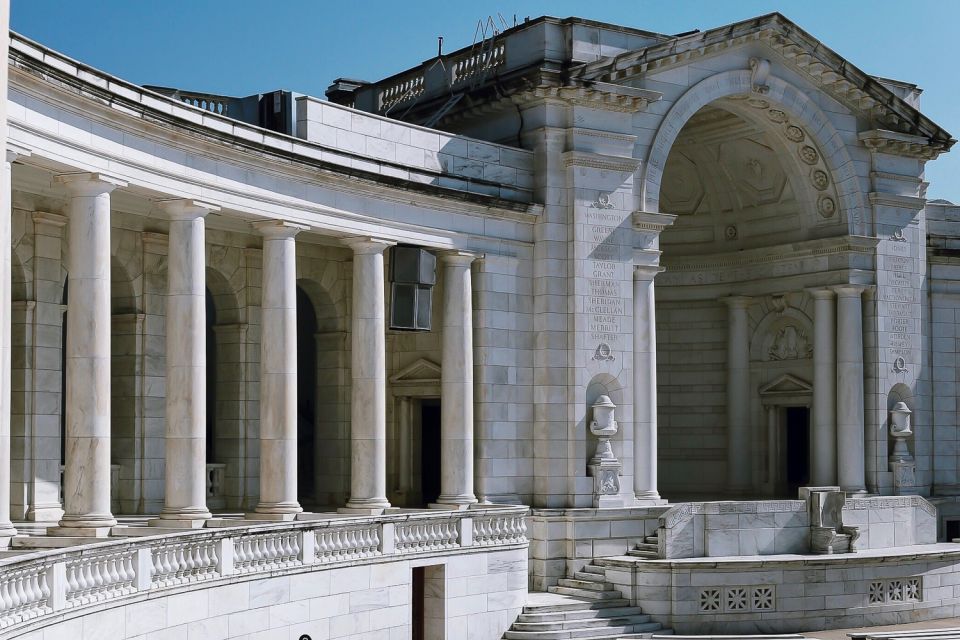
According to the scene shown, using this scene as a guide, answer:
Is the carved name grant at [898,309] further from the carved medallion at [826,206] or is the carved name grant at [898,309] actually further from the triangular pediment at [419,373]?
the triangular pediment at [419,373]

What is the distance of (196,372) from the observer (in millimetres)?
29703

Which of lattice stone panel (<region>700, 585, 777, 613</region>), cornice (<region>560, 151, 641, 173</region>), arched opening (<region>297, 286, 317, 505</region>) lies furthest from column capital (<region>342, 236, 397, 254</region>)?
lattice stone panel (<region>700, 585, 777, 613</region>)

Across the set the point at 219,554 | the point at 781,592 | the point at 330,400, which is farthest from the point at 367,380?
the point at 781,592

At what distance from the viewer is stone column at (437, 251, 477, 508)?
37281 mm

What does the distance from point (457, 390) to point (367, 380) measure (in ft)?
10.3

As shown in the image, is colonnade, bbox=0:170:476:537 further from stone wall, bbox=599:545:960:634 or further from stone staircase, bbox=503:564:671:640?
stone wall, bbox=599:545:960:634

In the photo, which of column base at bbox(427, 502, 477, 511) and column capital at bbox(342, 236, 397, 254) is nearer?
column capital at bbox(342, 236, 397, 254)

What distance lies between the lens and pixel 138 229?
115 feet

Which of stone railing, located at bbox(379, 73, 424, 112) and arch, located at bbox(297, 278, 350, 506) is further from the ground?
stone railing, located at bbox(379, 73, 424, 112)

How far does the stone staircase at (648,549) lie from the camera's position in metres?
37.4

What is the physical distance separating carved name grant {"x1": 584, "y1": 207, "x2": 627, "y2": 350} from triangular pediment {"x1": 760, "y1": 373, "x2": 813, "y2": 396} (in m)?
10.0

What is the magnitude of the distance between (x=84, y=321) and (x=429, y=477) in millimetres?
17416

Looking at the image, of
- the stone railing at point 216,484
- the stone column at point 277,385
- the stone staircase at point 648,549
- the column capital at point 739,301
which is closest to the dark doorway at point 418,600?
the stone column at point 277,385

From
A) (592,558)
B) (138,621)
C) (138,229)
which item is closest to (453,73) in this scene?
(138,229)
